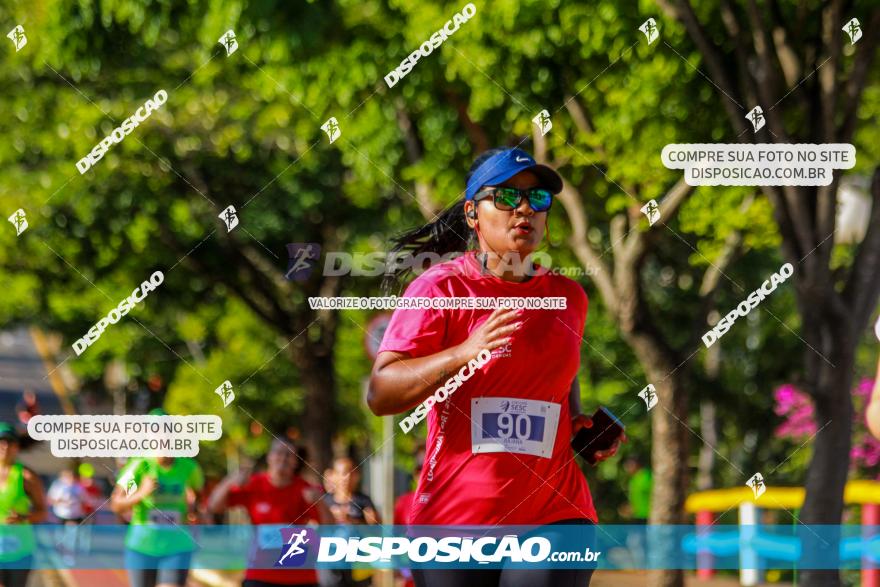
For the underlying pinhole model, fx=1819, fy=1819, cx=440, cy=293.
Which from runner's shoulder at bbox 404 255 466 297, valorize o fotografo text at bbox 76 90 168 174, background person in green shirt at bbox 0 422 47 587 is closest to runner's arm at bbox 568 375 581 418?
runner's shoulder at bbox 404 255 466 297

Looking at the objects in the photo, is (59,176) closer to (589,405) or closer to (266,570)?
(589,405)

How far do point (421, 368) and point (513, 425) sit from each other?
30 cm

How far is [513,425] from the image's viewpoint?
5.01m

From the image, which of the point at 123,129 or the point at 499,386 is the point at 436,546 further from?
the point at 123,129

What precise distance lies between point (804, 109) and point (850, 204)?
13850mm

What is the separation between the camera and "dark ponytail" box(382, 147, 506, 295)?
18.6 ft

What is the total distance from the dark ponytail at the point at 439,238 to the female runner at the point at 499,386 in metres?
0.26

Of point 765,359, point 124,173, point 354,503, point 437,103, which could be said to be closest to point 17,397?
point 765,359

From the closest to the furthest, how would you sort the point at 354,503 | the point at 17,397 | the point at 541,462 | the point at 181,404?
the point at 541,462 < the point at 354,503 < the point at 181,404 < the point at 17,397

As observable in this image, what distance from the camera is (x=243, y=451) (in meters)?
41.0

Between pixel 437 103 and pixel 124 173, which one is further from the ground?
pixel 124 173

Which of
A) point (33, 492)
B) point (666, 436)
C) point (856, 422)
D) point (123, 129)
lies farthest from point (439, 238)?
point (856, 422)

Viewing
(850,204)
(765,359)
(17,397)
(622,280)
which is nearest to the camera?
(622,280)

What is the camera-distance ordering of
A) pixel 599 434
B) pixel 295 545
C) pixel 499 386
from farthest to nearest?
1. pixel 295 545
2. pixel 599 434
3. pixel 499 386
